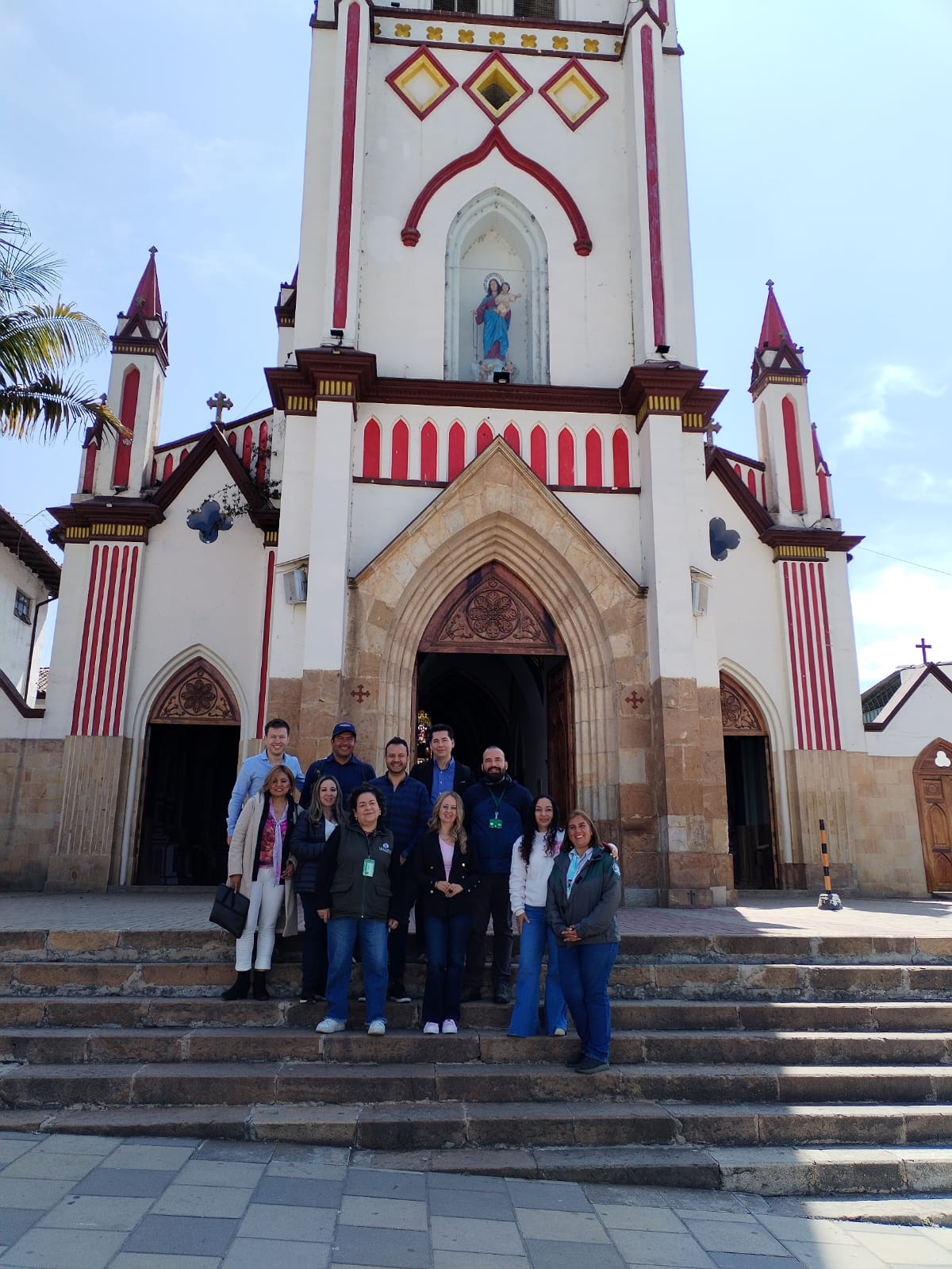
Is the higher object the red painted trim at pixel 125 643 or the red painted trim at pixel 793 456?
the red painted trim at pixel 793 456

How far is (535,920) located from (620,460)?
7699mm

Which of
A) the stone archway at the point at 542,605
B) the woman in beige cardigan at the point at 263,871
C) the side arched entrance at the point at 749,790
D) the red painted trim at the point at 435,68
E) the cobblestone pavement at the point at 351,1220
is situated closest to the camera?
the cobblestone pavement at the point at 351,1220

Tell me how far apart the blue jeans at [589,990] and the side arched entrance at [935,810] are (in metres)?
11.3

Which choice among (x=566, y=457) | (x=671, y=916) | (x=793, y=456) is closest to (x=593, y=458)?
(x=566, y=457)

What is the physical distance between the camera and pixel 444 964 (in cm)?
634

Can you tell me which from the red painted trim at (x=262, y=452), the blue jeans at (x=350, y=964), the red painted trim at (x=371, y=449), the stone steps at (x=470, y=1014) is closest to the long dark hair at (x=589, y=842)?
the stone steps at (x=470, y=1014)

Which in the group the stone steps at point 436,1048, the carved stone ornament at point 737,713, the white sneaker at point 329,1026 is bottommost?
the stone steps at point 436,1048

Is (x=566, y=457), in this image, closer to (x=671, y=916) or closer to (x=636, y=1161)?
(x=671, y=916)

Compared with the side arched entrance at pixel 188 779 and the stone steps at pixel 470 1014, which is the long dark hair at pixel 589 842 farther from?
the side arched entrance at pixel 188 779

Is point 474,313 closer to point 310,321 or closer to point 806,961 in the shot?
point 310,321

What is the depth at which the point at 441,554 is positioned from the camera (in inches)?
465

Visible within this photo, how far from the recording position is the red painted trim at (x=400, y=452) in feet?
39.7

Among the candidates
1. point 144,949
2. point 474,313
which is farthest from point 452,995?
point 474,313

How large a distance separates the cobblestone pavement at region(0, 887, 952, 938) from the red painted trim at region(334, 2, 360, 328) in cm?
759
